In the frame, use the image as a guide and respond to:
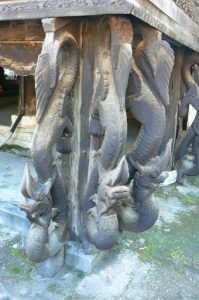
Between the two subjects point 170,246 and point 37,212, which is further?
point 170,246

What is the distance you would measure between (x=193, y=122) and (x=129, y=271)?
1840 millimetres

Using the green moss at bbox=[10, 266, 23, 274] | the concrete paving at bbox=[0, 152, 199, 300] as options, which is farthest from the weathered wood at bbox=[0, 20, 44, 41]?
the green moss at bbox=[10, 266, 23, 274]

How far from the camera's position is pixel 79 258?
1948 mm

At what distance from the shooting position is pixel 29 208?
1.62 m

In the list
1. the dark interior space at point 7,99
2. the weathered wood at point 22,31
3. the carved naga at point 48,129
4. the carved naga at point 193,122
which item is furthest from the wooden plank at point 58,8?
the dark interior space at point 7,99

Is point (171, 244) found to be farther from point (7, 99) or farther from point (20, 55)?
point (7, 99)

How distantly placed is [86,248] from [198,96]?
1.95 m

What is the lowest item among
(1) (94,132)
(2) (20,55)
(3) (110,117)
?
(1) (94,132)

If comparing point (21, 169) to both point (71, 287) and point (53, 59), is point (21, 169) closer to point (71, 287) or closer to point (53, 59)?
point (71, 287)

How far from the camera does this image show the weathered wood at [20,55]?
1.96m

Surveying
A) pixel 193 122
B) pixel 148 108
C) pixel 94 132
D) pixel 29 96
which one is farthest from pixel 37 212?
pixel 29 96

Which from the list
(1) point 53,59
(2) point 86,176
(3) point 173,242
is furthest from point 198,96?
(1) point 53,59

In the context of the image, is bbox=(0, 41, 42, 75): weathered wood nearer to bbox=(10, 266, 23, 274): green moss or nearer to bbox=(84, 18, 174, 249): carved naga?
bbox=(84, 18, 174, 249): carved naga

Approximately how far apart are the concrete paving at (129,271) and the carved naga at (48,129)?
19 cm
